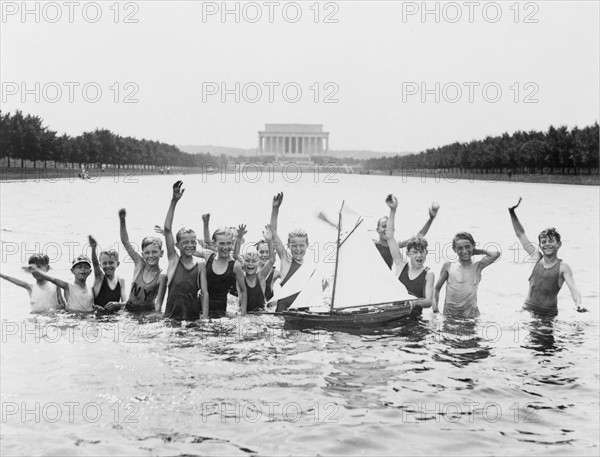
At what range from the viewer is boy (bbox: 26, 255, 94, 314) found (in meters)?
12.4

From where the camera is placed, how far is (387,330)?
12805 millimetres

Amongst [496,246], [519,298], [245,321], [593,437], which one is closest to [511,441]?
[593,437]

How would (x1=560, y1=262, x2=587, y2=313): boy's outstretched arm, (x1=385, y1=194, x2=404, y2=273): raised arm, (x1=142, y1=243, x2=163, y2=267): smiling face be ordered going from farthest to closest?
(x1=385, y1=194, x2=404, y2=273): raised arm < (x1=560, y1=262, x2=587, y2=313): boy's outstretched arm < (x1=142, y1=243, x2=163, y2=267): smiling face

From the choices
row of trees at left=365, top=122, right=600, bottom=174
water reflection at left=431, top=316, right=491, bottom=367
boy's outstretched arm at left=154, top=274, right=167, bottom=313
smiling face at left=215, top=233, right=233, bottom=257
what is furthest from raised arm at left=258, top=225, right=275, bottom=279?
row of trees at left=365, top=122, right=600, bottom=174

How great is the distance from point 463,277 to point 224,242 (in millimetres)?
4002

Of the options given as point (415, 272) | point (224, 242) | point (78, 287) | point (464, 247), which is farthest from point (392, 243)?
point (78, 287)

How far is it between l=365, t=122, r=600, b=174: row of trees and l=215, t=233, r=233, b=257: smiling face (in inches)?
2374

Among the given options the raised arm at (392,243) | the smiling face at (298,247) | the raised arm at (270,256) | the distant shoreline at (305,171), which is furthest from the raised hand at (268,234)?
the distant shoreline at (305,171)

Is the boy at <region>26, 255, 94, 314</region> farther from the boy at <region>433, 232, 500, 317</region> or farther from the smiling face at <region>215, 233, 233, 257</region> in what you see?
the boy at <region>433, 232, 500, 317</region>

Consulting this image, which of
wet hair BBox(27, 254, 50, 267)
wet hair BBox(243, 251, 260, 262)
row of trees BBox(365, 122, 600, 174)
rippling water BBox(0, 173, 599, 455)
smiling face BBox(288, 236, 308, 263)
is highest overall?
row of trees BBox(365, 122, 600, 174)

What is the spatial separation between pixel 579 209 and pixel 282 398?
124 ft

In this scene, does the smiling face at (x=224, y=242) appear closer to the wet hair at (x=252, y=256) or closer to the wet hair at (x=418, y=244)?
the wet hair at (x=252, y=256)

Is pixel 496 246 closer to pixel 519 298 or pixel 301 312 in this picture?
pixel 519 298

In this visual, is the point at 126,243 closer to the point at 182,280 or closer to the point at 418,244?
the point at 182,280
